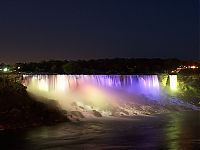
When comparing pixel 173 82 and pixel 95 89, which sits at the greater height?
pixel 173 82

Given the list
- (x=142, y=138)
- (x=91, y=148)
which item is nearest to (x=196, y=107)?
(x=142, y=138)

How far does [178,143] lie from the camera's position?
33.4 metres

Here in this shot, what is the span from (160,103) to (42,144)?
30.1m

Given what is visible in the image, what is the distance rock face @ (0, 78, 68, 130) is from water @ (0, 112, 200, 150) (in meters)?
1.73

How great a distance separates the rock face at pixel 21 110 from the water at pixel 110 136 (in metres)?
1.73

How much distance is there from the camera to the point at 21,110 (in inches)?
1638

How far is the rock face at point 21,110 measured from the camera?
39.9 metres

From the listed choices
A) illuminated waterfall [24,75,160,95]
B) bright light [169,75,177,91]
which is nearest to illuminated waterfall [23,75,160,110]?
illuminated waterfall [24,75,160,95]

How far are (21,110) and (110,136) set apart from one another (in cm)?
864

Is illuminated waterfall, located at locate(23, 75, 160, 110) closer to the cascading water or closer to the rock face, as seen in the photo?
the cascading water

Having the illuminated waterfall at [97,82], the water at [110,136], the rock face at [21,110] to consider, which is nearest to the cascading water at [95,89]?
the illuminated waterfall at [97,82]

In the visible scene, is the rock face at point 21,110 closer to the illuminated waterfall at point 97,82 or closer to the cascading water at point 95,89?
the cascading water at point 95,89

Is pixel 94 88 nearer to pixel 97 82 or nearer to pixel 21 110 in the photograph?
pixel 97 82

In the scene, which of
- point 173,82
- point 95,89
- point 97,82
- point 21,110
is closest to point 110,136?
point 21,110
